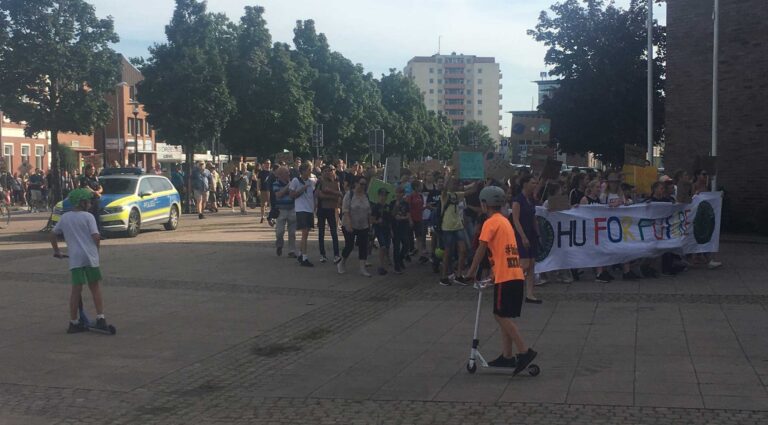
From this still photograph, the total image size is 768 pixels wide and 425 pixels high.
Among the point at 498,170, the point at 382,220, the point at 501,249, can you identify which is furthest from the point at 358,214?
the point at 501,249

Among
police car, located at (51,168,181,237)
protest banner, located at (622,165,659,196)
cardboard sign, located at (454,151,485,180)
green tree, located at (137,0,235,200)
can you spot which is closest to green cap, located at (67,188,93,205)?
cardboard sign, located at (454,151,485,180)

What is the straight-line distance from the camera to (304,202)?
52.5 feet

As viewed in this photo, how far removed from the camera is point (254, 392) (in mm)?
7453

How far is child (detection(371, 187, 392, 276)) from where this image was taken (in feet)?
48.2

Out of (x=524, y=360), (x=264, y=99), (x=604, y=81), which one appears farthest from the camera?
(x=264, y=99)

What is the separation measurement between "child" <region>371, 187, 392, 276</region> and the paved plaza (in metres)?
0.58

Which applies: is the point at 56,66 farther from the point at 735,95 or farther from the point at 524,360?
the point at 524,360

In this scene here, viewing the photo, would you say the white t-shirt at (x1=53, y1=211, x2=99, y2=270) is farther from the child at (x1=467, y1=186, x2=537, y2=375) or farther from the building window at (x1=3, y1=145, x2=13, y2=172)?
the building window at (x1=3, y1=145, x2=13, y2=172)

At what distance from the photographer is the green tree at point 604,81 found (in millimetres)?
34188

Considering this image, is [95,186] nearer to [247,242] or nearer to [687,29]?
[247,242]

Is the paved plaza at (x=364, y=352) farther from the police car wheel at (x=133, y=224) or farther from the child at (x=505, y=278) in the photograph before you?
the police car wheel at (x=133, y=224)

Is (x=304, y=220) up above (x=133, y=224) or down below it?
above

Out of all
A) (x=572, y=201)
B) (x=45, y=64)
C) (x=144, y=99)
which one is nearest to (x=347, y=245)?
(x=572, y=201)

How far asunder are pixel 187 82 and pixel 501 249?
26070 mm
